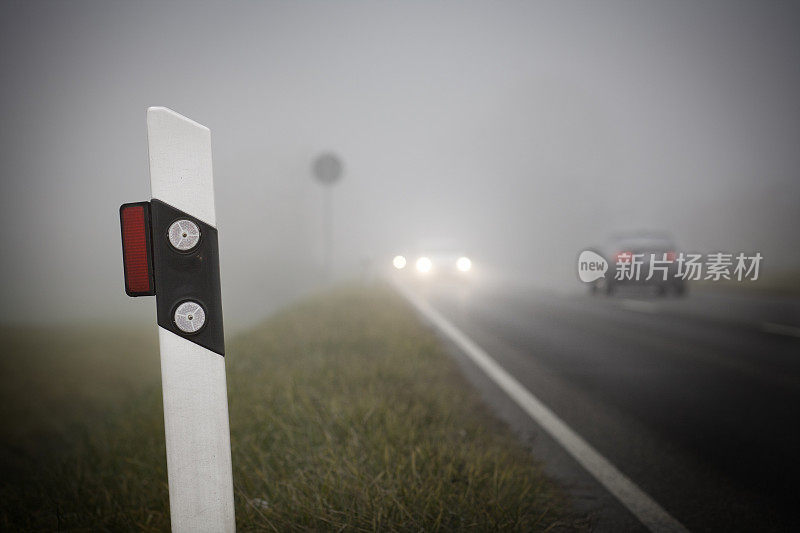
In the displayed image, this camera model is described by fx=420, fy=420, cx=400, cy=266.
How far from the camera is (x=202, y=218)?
3.82ft

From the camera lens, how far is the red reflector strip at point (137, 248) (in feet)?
3.69

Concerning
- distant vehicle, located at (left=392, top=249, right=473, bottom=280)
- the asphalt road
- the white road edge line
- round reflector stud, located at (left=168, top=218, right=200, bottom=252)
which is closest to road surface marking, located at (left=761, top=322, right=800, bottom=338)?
the asphalt road

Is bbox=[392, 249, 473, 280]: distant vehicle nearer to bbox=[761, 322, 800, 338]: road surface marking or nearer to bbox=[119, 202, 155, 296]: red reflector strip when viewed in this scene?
bbox=[761, 322, 800, 338]: road surface marking

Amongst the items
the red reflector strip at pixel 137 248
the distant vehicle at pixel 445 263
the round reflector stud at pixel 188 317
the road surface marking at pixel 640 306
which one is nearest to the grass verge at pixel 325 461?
the round reflector stud at pixel 188 317

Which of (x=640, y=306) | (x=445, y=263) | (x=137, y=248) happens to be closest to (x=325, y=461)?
(x=137, y=248)

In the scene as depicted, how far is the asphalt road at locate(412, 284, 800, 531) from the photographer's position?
230 cm

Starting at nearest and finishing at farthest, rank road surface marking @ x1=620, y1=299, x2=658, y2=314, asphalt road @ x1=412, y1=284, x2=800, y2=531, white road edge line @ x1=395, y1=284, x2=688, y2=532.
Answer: white road edge line @ x1=395, y1=284, x2=688, y2=532 < asphalt road @ x1=412, y1=284, x2=800, y2=531 < road surface marking @ x1=620, y1=299, x2=658, y2=314

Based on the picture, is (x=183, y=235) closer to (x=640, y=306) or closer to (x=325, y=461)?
(x=325, y=461)

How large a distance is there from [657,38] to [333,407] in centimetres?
312

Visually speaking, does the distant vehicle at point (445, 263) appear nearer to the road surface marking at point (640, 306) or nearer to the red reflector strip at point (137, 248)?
the road surface marking at point (640, 306)

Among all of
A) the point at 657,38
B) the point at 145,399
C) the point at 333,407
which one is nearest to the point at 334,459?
the point at 333,407

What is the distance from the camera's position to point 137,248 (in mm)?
1145

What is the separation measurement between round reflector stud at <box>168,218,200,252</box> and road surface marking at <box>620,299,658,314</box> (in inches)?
405

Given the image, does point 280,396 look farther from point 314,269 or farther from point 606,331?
point 314,269
